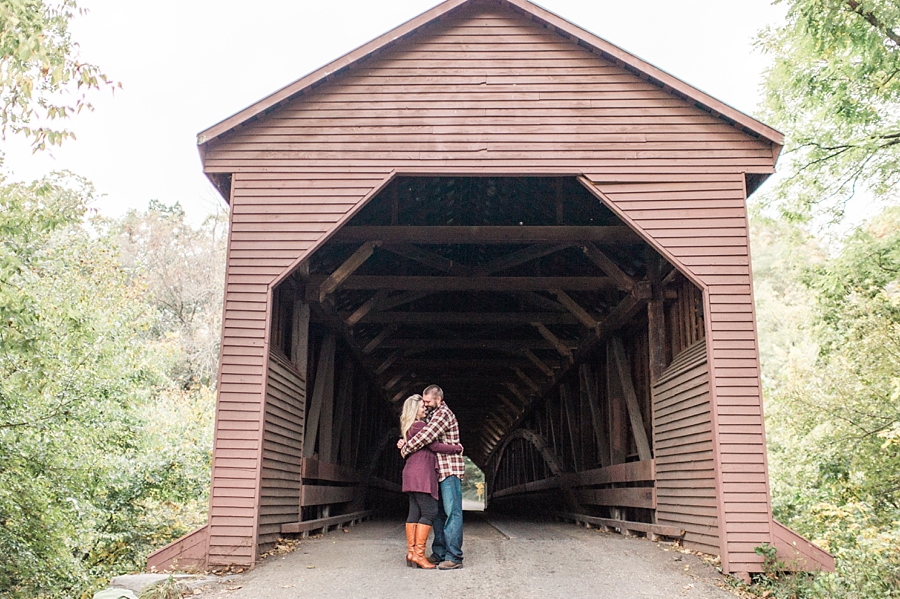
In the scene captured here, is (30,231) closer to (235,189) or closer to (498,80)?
(235,189)

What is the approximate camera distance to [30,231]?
7.98 m

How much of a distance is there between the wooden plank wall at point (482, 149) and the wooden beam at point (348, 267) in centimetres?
204

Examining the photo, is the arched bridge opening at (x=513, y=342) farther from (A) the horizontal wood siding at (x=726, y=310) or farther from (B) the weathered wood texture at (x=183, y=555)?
(B) the weathered wood texture at (x=183, y=555)

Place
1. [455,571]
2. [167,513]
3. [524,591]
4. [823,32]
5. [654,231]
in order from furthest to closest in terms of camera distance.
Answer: [167,513] → [823,32] → [654,231] → [455,571] → [524,591]

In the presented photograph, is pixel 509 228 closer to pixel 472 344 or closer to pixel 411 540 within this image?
pixel 411 540

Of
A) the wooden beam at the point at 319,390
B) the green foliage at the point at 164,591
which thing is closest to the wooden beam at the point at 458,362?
the wooden beam at the point at 319,390

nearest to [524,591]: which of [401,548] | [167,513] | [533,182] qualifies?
[401,548]

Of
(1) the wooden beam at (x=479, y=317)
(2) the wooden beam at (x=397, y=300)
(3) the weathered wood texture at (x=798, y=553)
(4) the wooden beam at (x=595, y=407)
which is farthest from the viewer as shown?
(1) the wooden beam at (x=479, y=317)

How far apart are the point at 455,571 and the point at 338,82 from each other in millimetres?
4679

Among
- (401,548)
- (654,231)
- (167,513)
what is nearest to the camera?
(654,231)

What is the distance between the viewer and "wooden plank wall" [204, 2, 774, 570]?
24.5 ft

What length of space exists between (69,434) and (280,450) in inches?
127

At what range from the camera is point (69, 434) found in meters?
9.94

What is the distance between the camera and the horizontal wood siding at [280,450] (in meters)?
7.91
